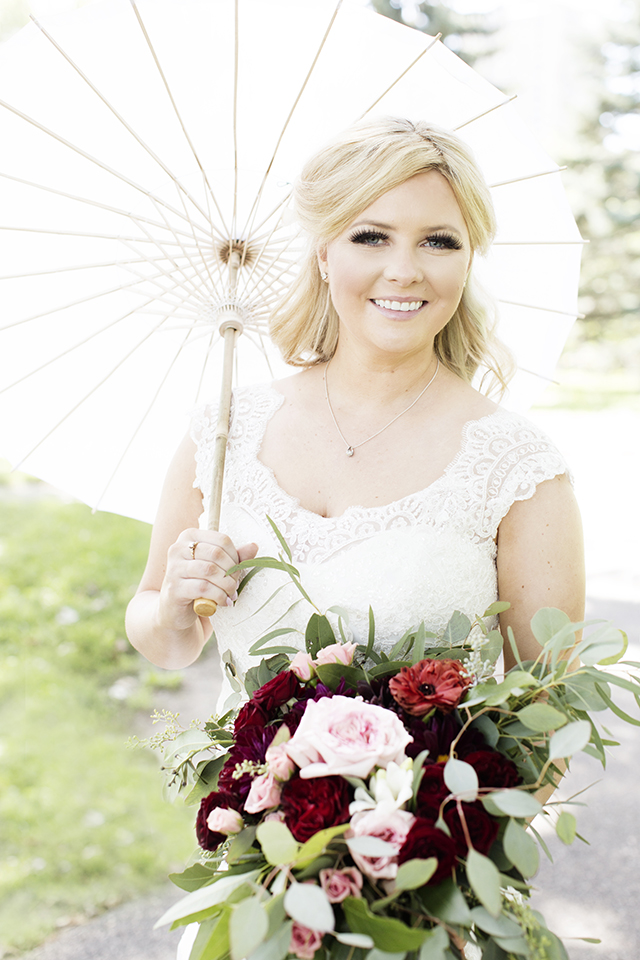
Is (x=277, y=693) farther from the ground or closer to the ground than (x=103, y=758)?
farther from the ground

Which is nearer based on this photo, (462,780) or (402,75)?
(462,780)

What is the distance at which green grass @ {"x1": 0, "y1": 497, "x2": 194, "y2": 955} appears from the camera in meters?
3.45

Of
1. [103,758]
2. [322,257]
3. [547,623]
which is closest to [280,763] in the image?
[547,623]

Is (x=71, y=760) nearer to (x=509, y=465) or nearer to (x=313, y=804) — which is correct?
(x=509, y=465)

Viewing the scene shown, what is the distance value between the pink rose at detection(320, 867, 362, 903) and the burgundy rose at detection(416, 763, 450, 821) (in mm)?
125

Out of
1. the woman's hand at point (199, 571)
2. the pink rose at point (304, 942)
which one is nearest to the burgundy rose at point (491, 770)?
the pink rose at point (304, 942)

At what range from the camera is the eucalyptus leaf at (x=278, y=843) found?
107 centimetres

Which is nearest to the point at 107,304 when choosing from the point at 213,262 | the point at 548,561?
the point at 213,262

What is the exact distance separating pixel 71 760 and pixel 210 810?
324 cm

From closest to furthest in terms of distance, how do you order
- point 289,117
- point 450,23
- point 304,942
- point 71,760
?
1. point 304,942
2. point 289,117
3. point 71,760
4. point 450,23

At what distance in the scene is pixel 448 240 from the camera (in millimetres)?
1918

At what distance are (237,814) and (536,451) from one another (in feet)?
3.63

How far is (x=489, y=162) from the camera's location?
6.92 feet

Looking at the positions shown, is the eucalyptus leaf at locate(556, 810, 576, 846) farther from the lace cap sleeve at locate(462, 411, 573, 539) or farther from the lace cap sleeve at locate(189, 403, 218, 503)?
the lace cap sleeve at locate(189, 403, 218, 503)
